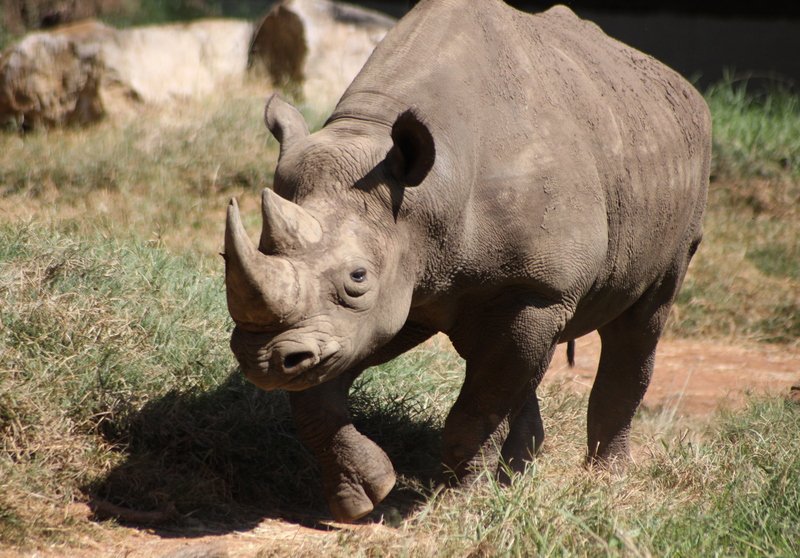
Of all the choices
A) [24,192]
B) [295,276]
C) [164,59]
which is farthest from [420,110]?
[164,59]

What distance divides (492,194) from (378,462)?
1.11 meters

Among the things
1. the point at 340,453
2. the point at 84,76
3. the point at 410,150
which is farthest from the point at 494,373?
the point at 84,76

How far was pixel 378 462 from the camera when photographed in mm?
4414

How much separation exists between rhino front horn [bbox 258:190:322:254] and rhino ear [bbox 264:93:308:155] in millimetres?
611

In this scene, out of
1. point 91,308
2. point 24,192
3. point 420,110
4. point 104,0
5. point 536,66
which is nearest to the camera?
point 420,110

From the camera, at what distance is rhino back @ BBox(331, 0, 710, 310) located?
13.7 feet

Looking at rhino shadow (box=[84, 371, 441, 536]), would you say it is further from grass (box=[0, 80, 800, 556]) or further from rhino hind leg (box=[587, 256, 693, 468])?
rhino hind leg (box=[587, 256, 693, 468])

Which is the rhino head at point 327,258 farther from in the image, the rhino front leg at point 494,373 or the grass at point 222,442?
the grass at point 222,442

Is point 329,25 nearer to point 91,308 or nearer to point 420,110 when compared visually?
point 91,308

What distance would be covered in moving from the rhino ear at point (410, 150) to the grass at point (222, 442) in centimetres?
116

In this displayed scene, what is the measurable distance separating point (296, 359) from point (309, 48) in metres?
7.16

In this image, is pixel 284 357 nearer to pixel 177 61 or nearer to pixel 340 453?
pixel 340 453

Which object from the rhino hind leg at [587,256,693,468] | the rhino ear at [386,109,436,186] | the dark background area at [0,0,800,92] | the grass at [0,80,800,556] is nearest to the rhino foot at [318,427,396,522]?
the grass at [0,80,800,556]

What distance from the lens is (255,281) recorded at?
3.56 meters
